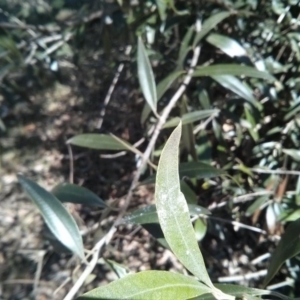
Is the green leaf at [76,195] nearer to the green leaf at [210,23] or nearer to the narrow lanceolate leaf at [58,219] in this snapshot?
the narrow lanceolate leaf at [58,219]

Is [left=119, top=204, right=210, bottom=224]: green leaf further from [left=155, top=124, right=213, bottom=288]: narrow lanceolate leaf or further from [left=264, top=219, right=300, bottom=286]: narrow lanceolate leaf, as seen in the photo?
[left=155, top=124, right=213, bottom=288]: narrow lanceolate leaf

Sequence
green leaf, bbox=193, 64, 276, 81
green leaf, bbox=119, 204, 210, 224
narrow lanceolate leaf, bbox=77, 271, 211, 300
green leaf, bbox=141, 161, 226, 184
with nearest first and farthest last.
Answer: narrow lanceolate leaf, bbox=77, 271, 211, 300 < green leaf, bbox=119, 204, 210, 224 < green leaf, bbox=141, 161, 226, 184 < green leaf, bbox=193, 64, 276, 81

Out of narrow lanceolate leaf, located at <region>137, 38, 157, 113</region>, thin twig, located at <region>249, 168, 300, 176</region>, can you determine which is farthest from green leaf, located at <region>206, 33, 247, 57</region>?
thin twig, located at <region>249, 168, 300, 176</region>

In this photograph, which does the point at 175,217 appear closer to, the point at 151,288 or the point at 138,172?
the point at 151,288

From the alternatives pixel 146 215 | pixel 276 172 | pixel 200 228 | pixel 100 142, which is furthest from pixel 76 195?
pixel 276 172

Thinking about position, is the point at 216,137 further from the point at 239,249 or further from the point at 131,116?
the point at 131,116

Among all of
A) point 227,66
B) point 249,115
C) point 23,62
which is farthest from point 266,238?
point 23,62

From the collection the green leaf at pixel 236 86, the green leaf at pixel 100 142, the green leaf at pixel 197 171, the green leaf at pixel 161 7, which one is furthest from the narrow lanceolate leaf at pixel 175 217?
the green leaf at pixel 161 7
